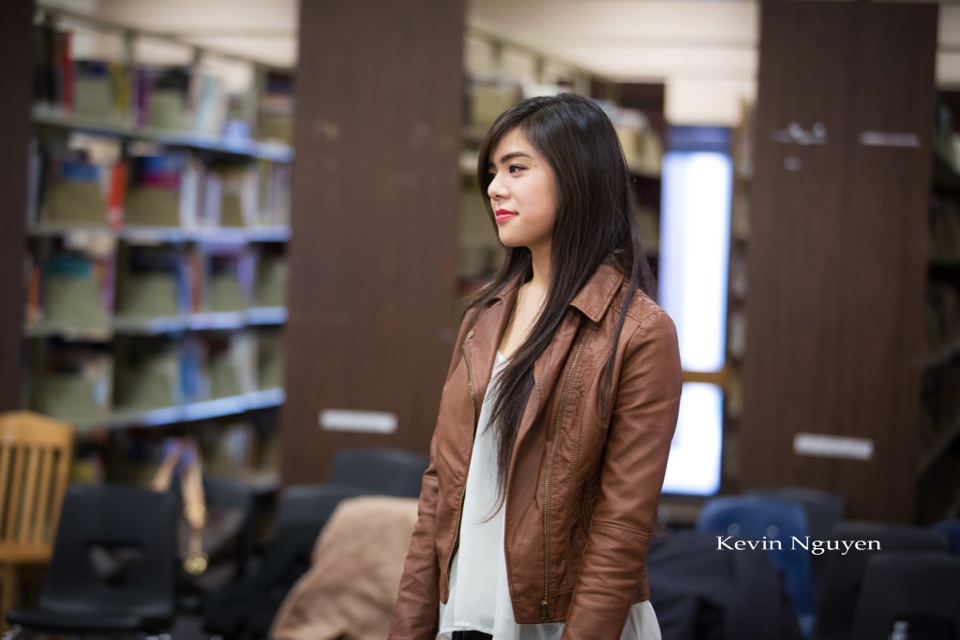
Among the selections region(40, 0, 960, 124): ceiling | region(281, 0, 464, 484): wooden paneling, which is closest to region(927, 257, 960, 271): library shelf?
region(40, 0, 960, 124): ceiling

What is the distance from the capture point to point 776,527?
388 centimetres

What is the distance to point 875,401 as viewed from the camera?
4605mm

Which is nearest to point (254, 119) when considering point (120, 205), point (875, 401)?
point (120, 205)

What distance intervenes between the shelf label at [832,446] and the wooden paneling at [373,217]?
1512 mm

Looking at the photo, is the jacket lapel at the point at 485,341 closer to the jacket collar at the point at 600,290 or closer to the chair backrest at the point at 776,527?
the jacket collar at the point at 600,290

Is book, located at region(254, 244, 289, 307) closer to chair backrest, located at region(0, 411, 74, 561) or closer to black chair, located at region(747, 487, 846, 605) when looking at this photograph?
chair backrest, located at region(0, 411, 74, 561)

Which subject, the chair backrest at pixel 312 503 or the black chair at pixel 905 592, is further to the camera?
the chair backrest at pixel 312 503

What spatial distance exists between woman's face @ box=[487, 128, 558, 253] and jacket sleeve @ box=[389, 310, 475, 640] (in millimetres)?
343

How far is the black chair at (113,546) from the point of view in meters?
3.70

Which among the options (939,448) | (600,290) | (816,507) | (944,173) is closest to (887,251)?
(816,507)

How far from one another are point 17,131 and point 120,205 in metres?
0.81

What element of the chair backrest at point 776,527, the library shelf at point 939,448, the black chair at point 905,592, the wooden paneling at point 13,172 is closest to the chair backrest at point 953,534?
the chair backrest at point 776,527

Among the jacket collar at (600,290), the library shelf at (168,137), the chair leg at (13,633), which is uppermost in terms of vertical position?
the library shelf at (168,137)

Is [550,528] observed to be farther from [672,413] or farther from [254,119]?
[254,119]
